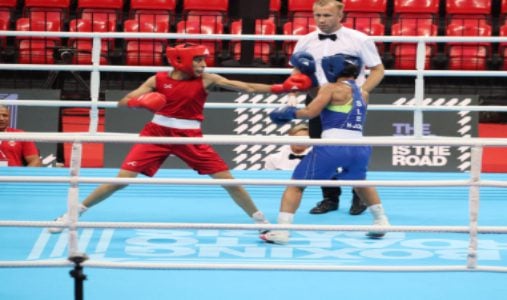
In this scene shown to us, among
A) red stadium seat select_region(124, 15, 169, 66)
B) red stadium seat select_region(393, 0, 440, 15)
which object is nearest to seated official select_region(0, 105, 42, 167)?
red stadium seat select_region(124, 15, 169, 66)

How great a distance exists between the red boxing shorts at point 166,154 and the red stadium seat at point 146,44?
17.1 ft

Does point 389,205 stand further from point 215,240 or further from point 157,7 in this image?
point 157,7

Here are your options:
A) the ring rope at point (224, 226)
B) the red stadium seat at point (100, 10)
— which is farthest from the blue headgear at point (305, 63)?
the red stadium seat at point (100, 10)

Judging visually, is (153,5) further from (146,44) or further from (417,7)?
(417,7)

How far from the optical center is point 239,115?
27.4 feet

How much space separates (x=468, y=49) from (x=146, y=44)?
3471 mm

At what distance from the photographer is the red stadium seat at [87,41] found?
10.7 meters

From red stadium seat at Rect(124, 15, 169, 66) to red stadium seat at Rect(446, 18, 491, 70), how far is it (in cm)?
310

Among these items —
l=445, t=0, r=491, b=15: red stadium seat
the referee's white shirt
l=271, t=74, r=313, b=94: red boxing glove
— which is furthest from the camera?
l=445, t=0, r=491, b=15: red stadium seat

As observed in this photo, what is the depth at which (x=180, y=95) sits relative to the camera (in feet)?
18.3

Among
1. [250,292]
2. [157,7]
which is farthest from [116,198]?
[157,7]

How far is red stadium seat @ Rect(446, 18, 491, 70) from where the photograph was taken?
35.6 ft

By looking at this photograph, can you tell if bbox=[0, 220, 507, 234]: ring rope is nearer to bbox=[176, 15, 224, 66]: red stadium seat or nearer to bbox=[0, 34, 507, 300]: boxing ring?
bbox=[0, 34, 507, 300]: boxing ring

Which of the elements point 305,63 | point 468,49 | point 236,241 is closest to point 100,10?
point 468,49
